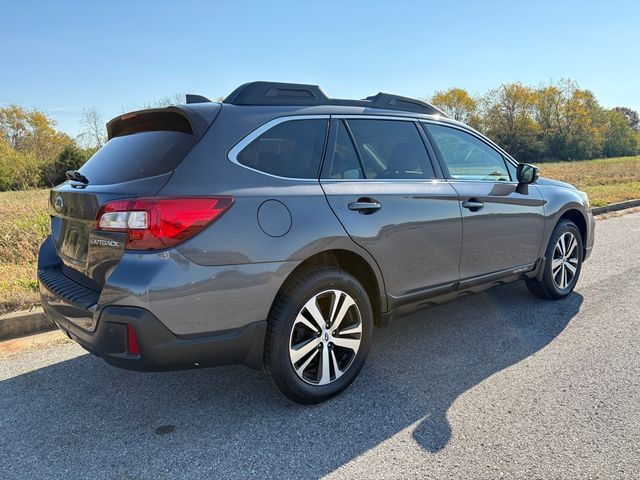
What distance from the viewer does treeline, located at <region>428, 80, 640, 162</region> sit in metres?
67.8

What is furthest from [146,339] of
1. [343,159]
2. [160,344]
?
[343,159]

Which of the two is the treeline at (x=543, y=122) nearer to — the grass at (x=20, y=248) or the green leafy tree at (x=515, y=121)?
the green leafy tree at (x=515, y=121)

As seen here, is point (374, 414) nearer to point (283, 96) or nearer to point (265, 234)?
point (265, 234)

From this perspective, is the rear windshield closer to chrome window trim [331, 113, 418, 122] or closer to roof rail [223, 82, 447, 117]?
roof rail [223, 82, 447, 117]

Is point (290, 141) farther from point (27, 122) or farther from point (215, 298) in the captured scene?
point (27, 122)

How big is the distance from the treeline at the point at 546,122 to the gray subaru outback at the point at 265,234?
2612 inches

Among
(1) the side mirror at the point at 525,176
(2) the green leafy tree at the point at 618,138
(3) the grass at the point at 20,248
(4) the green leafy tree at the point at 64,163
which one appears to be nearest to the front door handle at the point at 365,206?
(1) the side mirror at the point at 525,176

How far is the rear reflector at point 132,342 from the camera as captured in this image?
2.32 meters

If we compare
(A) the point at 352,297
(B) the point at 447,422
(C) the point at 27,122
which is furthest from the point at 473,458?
(C) the point at 27,122

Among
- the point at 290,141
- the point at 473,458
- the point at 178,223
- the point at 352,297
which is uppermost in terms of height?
the point at 290,141

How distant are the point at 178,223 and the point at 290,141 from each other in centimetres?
87

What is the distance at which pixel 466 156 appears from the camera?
395 cm

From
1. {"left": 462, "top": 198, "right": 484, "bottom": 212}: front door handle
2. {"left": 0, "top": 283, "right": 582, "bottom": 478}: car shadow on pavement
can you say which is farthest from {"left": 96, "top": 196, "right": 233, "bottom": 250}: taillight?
{"left": 462, "top": 198, "right": 484, "bottom": 212}: front door handle

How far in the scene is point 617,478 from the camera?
85.9 inches
